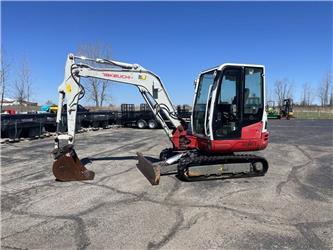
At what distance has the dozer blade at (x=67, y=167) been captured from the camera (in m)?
8.10

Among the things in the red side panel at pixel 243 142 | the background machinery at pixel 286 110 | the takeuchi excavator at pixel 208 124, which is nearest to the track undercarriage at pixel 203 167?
the takeuchi excavator at pixel 208 124

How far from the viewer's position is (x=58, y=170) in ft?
26.6

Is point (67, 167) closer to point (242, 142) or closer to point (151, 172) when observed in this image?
point (151, 172)

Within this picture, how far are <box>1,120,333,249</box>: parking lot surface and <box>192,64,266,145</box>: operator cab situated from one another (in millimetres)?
1253

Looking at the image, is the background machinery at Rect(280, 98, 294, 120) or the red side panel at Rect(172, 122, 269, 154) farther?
the background machinery at Rect(280, 98, 294, 120)

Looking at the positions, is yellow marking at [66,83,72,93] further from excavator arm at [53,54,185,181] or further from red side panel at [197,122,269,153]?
red side panel at [197,122,269,153]

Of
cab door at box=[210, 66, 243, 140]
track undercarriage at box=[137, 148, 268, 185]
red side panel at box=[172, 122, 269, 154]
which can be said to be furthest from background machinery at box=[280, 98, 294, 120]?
cab door at box=[210, 66, 243, 140]

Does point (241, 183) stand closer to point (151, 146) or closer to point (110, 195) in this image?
point (110, 195)

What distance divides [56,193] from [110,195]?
1108mm

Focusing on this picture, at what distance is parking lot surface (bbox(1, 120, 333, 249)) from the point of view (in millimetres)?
4883

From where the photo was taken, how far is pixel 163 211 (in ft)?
19.9

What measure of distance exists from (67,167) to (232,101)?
420 cm

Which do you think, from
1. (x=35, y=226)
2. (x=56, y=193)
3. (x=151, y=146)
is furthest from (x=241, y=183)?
(x=151, y=146)

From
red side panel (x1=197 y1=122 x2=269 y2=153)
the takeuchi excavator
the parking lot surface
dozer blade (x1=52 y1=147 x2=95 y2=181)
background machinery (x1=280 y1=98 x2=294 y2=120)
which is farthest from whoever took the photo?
background machinery (x1=280 y1=98 x2=294 y2=120)
